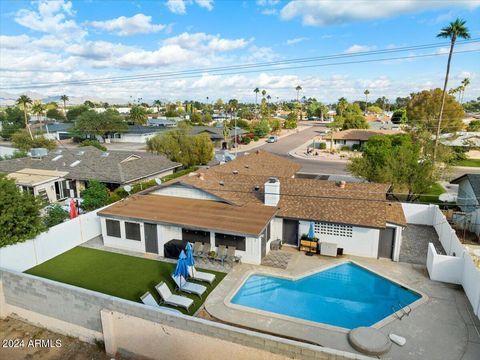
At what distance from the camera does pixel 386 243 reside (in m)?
20.5

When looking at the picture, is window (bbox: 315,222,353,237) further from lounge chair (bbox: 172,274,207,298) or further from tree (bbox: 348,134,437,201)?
tree (bbox: 348,134,437,201)

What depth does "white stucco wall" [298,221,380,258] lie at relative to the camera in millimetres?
20406

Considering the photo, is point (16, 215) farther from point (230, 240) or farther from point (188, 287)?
point (230, 240)

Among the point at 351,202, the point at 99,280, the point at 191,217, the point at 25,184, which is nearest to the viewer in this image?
the point at 99,280

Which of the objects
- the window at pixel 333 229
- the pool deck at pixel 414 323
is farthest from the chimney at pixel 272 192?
the pool deck at pixel 414 323

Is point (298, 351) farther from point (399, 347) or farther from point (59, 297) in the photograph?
point (59, 297)

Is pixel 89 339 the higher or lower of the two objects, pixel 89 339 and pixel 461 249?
the lower

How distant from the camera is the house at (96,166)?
32094 mm

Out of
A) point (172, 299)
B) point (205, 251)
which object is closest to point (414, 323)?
point (172, 299)

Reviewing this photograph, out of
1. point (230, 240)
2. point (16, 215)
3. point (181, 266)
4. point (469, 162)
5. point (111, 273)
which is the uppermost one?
point (16, 215)

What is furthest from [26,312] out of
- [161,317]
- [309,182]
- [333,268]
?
[309,182]

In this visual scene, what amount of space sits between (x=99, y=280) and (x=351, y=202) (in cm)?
1587

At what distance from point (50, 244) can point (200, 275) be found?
33.1 ft

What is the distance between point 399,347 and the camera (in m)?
12.6
